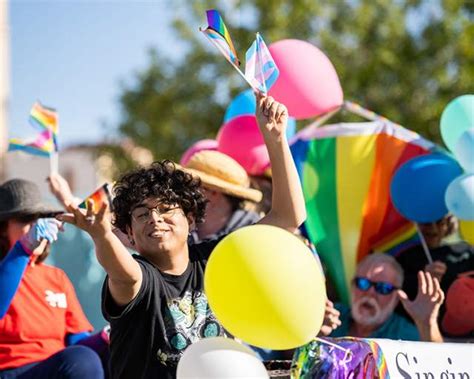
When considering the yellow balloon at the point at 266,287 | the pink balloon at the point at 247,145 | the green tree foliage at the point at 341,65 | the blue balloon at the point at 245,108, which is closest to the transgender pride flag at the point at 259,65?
the yellow balloon at the point at 266,287

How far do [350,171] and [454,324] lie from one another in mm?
1103

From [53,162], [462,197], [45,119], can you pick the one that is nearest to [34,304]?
[53,162]

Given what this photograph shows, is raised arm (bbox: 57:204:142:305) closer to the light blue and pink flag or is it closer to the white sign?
the white sign

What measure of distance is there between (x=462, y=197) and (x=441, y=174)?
41 centimetres

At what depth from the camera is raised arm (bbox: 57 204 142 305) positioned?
2.39m

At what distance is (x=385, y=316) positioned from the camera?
4371 mm

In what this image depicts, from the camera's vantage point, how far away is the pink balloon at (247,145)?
5.09 meters

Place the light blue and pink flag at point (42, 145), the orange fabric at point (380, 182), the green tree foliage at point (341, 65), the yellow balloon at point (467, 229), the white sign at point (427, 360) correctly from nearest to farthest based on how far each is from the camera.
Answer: the white sign at point (427, 360), the yellow balloon at point (467, 229), the light blue and pink flag at point (42, 145), the orange fabric at point (380, 182), the green tree foliage at point (341, 65)

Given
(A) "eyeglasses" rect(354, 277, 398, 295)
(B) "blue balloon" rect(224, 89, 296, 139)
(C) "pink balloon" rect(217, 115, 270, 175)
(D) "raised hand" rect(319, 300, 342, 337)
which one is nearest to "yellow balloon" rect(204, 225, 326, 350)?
(D) "raised hand" rect(319, 300, 342, 337)

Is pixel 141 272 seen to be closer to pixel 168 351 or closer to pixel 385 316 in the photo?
pixel 168 351

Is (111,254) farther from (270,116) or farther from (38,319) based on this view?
(38,319)

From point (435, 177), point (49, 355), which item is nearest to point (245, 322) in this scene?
point (49, 355)

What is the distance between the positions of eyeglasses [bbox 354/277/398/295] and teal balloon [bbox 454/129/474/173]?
73cm

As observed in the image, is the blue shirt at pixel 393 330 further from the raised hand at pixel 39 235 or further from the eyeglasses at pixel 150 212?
the eyeglasses at pixel 150 212
